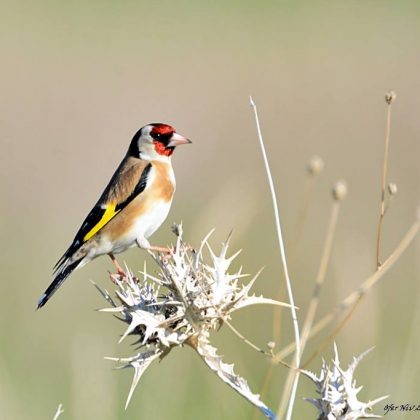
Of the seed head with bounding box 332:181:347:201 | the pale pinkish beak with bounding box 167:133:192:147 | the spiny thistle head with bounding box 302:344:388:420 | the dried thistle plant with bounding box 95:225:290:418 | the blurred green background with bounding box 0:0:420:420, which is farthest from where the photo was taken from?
the pale pinkish beak with bounding box 167:133:192:147

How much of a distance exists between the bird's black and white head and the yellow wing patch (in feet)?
1.10

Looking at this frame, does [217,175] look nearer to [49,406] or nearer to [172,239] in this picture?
[172,239]

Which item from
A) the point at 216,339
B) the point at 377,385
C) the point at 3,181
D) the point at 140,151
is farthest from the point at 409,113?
the point at 377,385

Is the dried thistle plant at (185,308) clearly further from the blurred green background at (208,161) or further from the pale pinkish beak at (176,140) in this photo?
the pale pinkish beak at (176,140)

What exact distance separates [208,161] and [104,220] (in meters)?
8.67

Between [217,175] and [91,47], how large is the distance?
9.30 metres

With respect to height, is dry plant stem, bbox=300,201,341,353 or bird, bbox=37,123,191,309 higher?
dry plant stem, bbox=300,201,341,353

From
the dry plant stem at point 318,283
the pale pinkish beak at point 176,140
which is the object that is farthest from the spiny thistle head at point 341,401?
the pale pinkish beak at point 176,140

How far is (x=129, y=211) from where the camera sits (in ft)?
19.0

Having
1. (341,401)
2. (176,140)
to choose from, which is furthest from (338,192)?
(176,140)

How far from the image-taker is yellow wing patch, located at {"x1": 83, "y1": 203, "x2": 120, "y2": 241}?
5711 mm

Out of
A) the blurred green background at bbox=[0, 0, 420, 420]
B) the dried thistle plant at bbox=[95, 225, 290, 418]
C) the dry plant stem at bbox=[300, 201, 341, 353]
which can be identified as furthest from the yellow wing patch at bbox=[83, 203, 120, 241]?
the dry plant stem at bbox=[300, 201, 341, 353]

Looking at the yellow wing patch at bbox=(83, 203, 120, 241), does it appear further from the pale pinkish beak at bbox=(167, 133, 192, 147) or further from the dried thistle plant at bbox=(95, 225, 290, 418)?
the dried thistle plant at bbox=(95, 225, 290, 418)

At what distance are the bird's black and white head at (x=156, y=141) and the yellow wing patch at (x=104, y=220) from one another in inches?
13.3
